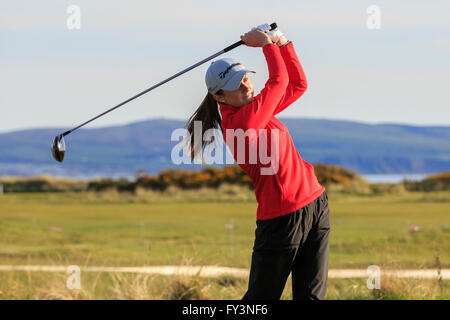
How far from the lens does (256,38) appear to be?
4.91 meters

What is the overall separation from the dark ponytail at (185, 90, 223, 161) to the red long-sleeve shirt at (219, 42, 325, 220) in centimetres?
20

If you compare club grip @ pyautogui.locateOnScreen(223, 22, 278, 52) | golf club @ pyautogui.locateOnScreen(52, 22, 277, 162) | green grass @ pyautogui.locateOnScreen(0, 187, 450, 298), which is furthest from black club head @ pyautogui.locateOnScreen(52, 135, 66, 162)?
green grass @ pyautogui.locateOnScreen(0, 187, 450, 298)

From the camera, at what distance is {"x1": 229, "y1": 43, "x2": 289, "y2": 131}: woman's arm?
4.62 m

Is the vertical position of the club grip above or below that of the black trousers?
above

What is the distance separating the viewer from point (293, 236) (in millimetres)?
4754

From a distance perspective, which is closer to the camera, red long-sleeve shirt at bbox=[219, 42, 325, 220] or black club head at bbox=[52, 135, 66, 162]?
red long-sleeve shirt at bbox=[219, 42, 325, 220]

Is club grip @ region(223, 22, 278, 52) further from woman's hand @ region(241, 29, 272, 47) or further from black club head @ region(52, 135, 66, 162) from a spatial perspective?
black club head @ region(52, 135, 66, 162)

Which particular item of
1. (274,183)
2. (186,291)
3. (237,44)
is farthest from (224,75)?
(186,291)

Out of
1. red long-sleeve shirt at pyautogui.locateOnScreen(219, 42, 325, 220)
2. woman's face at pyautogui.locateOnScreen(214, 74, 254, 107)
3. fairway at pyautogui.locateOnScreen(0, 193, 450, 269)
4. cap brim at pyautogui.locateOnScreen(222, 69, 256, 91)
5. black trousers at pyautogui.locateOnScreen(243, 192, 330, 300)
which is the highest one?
cap brim at pyautogui.locateOnScreen(222, 69, 256, 91)

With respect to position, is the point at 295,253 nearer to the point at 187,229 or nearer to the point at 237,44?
the point at 237,44

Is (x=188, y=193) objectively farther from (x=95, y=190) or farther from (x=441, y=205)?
(x=441, y=205)
